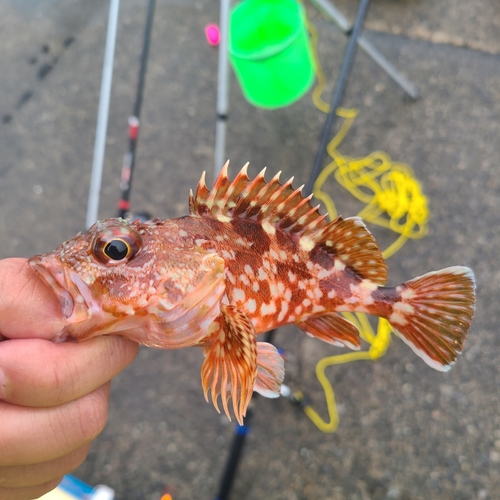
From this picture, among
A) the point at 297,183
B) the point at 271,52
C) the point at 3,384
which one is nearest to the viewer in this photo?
the point at 3,384

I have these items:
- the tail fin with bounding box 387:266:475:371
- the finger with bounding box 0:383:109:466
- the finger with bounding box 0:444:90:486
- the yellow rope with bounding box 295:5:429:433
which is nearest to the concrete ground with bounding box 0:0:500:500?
the yellow rope with bounding box 295:5:429:433

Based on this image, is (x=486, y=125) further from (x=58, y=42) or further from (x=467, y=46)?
(x=58, y=42)

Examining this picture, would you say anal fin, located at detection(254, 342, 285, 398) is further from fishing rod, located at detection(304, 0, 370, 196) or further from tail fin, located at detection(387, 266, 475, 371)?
fishing rod, located at detection(304, 0, 370, 196)

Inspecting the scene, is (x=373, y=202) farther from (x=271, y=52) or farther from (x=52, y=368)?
(x=52, y=368)

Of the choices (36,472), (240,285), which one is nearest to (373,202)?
(240,285)

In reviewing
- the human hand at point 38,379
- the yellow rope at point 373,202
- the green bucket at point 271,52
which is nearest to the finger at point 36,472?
the human hand at point 38,379
